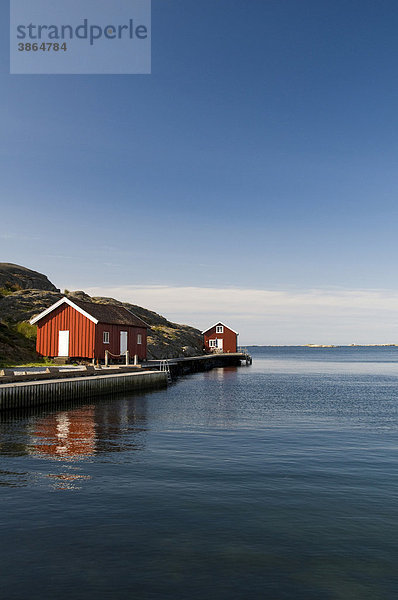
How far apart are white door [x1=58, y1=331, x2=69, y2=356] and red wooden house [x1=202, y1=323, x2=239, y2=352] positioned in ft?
177

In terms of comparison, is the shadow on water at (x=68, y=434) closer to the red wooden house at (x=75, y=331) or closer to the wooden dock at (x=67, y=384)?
the wooden dock at (x=67, y=384)

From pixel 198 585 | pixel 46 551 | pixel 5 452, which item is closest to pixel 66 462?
pixel 5 452

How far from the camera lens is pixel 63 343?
2000 inches

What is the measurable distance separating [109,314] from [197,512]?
43853 millimetres

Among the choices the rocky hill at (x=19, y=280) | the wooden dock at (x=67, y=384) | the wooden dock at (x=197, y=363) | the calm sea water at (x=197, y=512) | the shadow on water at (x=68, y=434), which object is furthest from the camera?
the rocky hill at (x=19, y=280)

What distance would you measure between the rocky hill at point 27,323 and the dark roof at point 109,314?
8.26 metres

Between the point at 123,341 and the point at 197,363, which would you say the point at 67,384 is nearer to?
the point at 123,341

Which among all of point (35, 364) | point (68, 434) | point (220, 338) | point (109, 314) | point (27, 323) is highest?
point (109, 314)

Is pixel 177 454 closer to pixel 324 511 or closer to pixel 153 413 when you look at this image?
pixel 324 511

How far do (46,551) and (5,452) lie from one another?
9608 mm

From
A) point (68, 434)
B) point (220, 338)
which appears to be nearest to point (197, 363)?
point (220, 338)

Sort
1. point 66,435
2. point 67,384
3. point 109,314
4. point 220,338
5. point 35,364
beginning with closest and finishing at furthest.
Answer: point 66,435 < point 67,384 < point 35,364 < point 109,314 < point 220,338

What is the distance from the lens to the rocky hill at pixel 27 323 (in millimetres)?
54531

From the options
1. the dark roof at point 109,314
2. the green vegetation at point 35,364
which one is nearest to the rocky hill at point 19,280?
the dark roof at point 109,314
